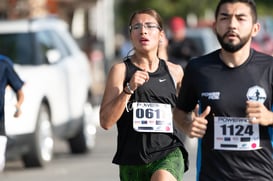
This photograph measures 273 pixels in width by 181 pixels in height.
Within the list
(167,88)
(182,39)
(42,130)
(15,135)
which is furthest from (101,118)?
(182,39)

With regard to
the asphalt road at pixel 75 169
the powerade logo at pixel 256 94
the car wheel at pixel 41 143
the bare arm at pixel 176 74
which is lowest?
the asphalt road at pixel 75 169

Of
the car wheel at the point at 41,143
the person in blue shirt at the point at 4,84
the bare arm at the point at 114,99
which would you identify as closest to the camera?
the bare arm at the point at 114,99

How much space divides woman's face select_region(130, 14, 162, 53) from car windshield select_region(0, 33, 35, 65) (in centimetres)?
705

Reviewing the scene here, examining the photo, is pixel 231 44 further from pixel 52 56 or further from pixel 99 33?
pixel 99 33

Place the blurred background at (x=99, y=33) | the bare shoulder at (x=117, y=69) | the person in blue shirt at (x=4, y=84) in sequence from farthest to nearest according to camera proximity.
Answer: the blurred background at (x=99, y=33) → the person in blue shirt at (x=4, y=84) → the bare shoulder at (x=117, y=69)

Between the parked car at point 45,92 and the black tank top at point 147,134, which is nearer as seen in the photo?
the black tank top at point 147,134

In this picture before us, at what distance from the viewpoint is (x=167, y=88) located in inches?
303

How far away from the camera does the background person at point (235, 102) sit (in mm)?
6180

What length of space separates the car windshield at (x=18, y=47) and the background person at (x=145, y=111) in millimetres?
7053

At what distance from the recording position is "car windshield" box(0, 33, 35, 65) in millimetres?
14758

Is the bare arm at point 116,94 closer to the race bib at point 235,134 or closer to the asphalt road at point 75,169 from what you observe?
the race bib at point 235,134

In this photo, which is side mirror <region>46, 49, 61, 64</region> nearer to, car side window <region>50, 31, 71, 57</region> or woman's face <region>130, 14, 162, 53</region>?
car side window <region>50, 31, 71, 57</region>

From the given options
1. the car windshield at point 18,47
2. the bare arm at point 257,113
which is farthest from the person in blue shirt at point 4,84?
the car windshield at point 18,47

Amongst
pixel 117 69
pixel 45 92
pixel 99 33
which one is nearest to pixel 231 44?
pixel 117 69
